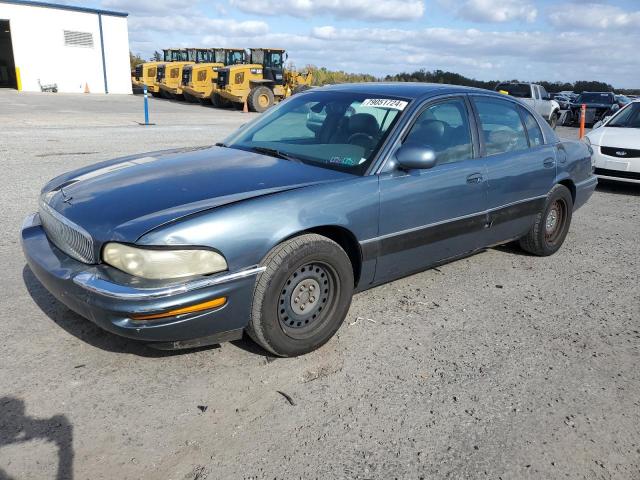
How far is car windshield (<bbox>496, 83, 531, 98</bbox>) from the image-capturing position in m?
21.0

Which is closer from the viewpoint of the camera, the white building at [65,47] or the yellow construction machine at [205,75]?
the yellow construction machine at [205,75]

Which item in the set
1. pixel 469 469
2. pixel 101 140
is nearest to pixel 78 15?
pixel 101 140

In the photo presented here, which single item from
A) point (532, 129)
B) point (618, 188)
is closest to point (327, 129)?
point (532, 129)

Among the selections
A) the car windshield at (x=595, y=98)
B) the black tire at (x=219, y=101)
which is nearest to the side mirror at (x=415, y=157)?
the black tire at (x=219, y=101)

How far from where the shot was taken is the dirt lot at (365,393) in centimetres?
239

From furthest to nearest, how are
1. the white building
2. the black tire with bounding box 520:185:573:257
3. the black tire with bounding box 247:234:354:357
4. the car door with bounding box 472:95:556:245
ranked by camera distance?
the white building, the black tire with bounding box 520:185:573:257, the car door with bounding box 472:95:556:245, the black tire with bounding box 247:234:354:357

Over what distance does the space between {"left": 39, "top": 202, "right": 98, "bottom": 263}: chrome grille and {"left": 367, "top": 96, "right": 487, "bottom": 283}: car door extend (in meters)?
1.66

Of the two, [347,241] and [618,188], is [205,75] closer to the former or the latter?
[618,188]

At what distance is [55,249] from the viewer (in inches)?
124

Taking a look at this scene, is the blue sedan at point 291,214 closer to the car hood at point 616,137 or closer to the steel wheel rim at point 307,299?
the steel wheel rim at point 307,299

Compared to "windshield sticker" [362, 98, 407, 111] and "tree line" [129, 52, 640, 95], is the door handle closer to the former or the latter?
"windshield sticker" [362, 98, 407, 111]

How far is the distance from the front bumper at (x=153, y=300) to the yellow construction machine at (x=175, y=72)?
2727cm

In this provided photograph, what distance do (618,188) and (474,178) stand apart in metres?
6.43

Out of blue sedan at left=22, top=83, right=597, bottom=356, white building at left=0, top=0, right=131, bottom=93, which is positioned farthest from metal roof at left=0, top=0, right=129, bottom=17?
blue sedan at left=22, top=83, right=597, bottom=356
